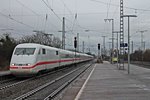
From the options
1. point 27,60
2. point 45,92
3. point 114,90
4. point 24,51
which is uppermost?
point 24,51

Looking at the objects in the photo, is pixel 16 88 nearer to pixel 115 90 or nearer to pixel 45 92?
pixel 45 92

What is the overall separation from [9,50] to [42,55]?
19887 mm

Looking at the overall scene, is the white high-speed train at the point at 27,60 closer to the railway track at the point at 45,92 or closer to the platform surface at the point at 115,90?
the railway track at the point at 45,92

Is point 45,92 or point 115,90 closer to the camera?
point 115,90

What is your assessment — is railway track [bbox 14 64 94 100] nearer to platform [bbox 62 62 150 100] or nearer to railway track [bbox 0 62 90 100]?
railway track [bbox 0 62 90 100]

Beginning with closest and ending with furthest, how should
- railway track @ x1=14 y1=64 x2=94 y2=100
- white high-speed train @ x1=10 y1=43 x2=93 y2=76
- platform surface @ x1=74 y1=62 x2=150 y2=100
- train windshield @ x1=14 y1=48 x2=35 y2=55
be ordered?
platform surface @ x1=74 y1=62 x2=150 y2=100, railway track @ x1=14 y1=64 x2=94 y2=100, white high-speed train @ x1=10 y1=43 x2=93 y2=76, train windshield @ x1=14 y1=48 x2=35 y2=55

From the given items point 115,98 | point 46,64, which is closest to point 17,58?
point 46,64

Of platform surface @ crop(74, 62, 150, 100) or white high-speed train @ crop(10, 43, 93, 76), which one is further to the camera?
white high-speed train @ crop(10, 43, 93, 76)

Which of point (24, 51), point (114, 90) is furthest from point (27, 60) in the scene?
point (114, 90)

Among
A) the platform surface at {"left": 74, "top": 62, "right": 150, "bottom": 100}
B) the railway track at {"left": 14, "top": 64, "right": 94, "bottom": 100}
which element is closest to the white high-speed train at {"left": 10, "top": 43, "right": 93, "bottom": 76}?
the railway track at {"left": 14, "top": 64, "right": 94, "bottom": 100}

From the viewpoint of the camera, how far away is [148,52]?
9312cm

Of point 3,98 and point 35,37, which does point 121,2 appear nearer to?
point 35,37

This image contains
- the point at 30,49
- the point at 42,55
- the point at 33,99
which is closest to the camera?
the point at 33,99

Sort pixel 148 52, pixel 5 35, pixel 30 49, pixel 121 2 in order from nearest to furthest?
pixel 30 49, pixel 121 2, pixel 5 35, pixel 148 52
